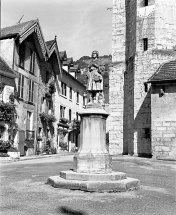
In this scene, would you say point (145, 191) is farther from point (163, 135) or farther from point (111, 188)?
point (163, 135)

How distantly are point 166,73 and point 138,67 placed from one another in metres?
2.86

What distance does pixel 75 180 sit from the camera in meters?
6.98

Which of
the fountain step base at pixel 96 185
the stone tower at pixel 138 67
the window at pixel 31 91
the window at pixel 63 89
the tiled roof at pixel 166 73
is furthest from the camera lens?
the window at pixel 63 89

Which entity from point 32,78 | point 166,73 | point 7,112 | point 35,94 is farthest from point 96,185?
point 35,94

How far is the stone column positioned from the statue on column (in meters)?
0.78

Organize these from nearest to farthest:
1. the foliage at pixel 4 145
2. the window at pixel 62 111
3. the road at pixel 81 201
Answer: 1. the road at pixel 81 201
2. the foliage at pixel 4 145
3. the window at pixel 62 111

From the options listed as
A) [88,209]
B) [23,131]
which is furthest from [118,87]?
[88,209]

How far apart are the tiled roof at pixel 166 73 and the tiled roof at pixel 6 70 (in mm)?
10033

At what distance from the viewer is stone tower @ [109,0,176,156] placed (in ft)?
64.1

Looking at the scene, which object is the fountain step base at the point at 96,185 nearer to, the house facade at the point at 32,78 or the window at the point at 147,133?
the window at the point at 147,133

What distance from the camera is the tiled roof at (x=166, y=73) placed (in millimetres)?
17125

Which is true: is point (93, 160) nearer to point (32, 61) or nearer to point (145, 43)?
point (145, 43)

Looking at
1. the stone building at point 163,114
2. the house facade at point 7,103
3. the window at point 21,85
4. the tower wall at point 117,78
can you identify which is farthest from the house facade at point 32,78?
the stone building at point 163,114

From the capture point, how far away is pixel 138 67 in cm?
2008
